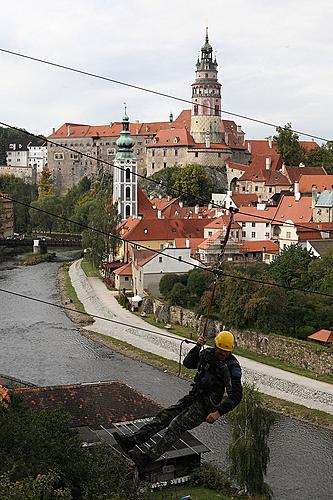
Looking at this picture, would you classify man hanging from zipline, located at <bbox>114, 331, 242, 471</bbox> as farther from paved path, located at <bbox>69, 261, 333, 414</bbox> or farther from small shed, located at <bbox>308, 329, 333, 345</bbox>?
small shed, located at <bbox>308, 329, 333, 345</bbox>

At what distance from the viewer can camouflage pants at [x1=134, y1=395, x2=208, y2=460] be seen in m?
5.89

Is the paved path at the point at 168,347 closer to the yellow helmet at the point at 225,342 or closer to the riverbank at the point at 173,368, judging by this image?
the riverbank at the point at 173,368

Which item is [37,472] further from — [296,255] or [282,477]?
[296,255]

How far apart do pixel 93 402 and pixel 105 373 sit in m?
6.82

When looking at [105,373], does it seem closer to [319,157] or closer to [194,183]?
[194,183]

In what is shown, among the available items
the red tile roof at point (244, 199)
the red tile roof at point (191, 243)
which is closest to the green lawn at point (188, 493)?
the red tile roof at point (191, 243)

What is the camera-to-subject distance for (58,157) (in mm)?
81062

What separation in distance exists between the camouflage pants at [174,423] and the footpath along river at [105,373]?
8.01 meters

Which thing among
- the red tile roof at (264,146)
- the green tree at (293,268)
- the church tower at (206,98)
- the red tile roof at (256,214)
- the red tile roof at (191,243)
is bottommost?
the green tree at (293,268)

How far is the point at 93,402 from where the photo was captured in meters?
14.7

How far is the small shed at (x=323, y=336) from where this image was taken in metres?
21.5

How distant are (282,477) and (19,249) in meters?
43.1

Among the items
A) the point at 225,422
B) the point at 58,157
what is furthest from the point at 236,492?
the point at 58,157

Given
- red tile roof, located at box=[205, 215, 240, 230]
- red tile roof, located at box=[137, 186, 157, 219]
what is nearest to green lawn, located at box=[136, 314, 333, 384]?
red tile roof, located at box=[205, 215, 240, 230]
